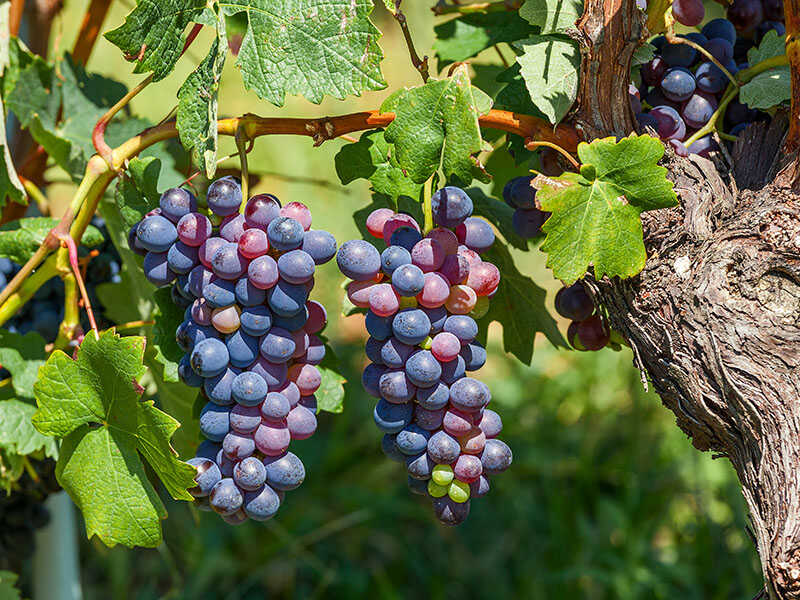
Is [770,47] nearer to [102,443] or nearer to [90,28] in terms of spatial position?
[102,443]

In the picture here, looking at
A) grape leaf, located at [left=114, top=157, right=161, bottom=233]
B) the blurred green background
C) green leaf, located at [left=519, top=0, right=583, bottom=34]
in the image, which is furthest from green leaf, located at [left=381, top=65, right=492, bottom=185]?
the blurred green background

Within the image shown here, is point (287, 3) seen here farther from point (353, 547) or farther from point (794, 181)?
point (353, 547)

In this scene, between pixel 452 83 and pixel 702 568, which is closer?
pixel 452 83

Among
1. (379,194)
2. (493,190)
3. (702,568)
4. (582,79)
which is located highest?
(582,79)

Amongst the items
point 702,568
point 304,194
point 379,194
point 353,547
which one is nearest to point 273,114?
point 304,194

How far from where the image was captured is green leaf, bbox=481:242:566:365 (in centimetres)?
88

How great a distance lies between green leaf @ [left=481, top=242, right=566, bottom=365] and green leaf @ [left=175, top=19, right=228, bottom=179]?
325 millimetres

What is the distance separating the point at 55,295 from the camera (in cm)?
103

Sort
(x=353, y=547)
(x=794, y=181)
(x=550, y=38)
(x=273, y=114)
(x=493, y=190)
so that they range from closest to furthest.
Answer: (x=794, y=181)
(x=550, y=38)
(x=493, y=190)
(x=353, y=547)
(x=273, y=114)

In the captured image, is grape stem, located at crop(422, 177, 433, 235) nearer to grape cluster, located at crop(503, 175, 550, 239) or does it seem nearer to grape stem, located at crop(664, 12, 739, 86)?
grape cluster, located at crop(503, 175, 550, 239)

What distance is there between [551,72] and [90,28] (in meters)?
0.77

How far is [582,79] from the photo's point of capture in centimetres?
71

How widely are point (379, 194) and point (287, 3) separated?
20 centimetres

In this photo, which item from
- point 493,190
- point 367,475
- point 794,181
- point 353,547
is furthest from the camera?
point 367,475
